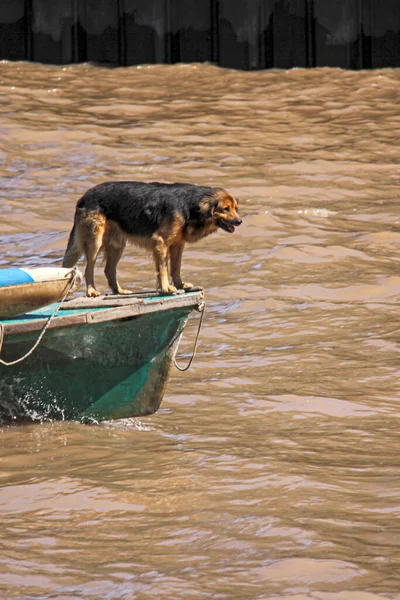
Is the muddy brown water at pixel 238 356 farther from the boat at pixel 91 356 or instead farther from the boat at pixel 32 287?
the boat at pixel 32 287

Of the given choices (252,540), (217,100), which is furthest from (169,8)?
(252,540)

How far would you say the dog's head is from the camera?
785 centimetres

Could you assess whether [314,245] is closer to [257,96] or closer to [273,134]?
[273,134]

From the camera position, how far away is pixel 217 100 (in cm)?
1623

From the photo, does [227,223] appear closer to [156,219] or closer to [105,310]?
[156,219]

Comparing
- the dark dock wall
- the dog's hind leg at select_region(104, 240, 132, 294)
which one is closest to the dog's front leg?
the dog's hind leg at select_region(104, 240, 132, 294)

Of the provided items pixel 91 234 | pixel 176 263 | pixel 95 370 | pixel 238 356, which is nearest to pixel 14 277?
pixel 95 370

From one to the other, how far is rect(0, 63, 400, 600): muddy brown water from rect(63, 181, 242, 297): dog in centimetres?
101

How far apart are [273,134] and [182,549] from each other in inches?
404

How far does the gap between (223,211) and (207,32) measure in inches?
392

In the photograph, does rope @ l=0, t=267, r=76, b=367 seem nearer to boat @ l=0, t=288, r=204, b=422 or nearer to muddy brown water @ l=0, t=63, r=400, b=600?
boat @ l=0, t=288, r=204, b=422

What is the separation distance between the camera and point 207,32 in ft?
56.5

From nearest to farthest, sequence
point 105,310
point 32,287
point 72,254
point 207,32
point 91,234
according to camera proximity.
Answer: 1. point 32,287
2. point 105,310
3. point 91,234
4. point 72,254
5. point 207,32

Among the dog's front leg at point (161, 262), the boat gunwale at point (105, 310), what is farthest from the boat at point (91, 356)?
the dog's front leg at point (161, 262)
